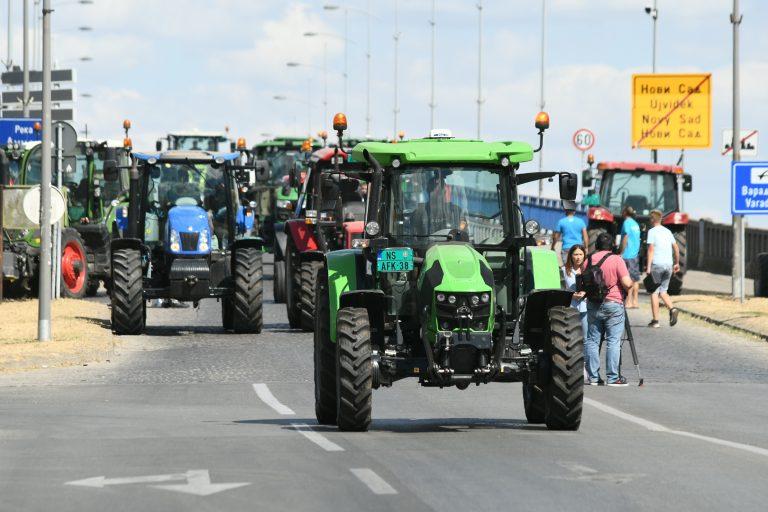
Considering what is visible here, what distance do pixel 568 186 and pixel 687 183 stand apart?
24789mm

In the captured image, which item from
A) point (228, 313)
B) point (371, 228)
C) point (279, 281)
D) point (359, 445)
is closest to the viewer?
point (359, 445)

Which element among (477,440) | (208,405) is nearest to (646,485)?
(477,440)

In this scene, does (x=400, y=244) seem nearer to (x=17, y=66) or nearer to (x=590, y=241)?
(x=590, y=241)

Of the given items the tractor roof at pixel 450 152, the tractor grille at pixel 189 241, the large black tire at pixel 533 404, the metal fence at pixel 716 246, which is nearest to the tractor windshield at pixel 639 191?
the metal fence at pixel 716 246

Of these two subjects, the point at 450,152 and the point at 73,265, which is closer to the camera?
the point at 450,152

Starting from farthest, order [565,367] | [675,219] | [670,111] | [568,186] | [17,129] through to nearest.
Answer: [670,111] < [17,129] < [675,219] < [568,186] < [565,367]

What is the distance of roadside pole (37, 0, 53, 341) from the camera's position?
84.0ft

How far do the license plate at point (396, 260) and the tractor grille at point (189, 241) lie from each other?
1285 cm

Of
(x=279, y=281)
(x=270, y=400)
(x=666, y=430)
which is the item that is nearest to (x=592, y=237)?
(x=279, y=281)

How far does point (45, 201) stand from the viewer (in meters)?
26.1

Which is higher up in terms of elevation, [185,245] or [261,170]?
[261,170]

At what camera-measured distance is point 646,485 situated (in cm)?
1155

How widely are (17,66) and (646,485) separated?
59662mm

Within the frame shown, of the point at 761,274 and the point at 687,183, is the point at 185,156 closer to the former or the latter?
the point at 761,274
